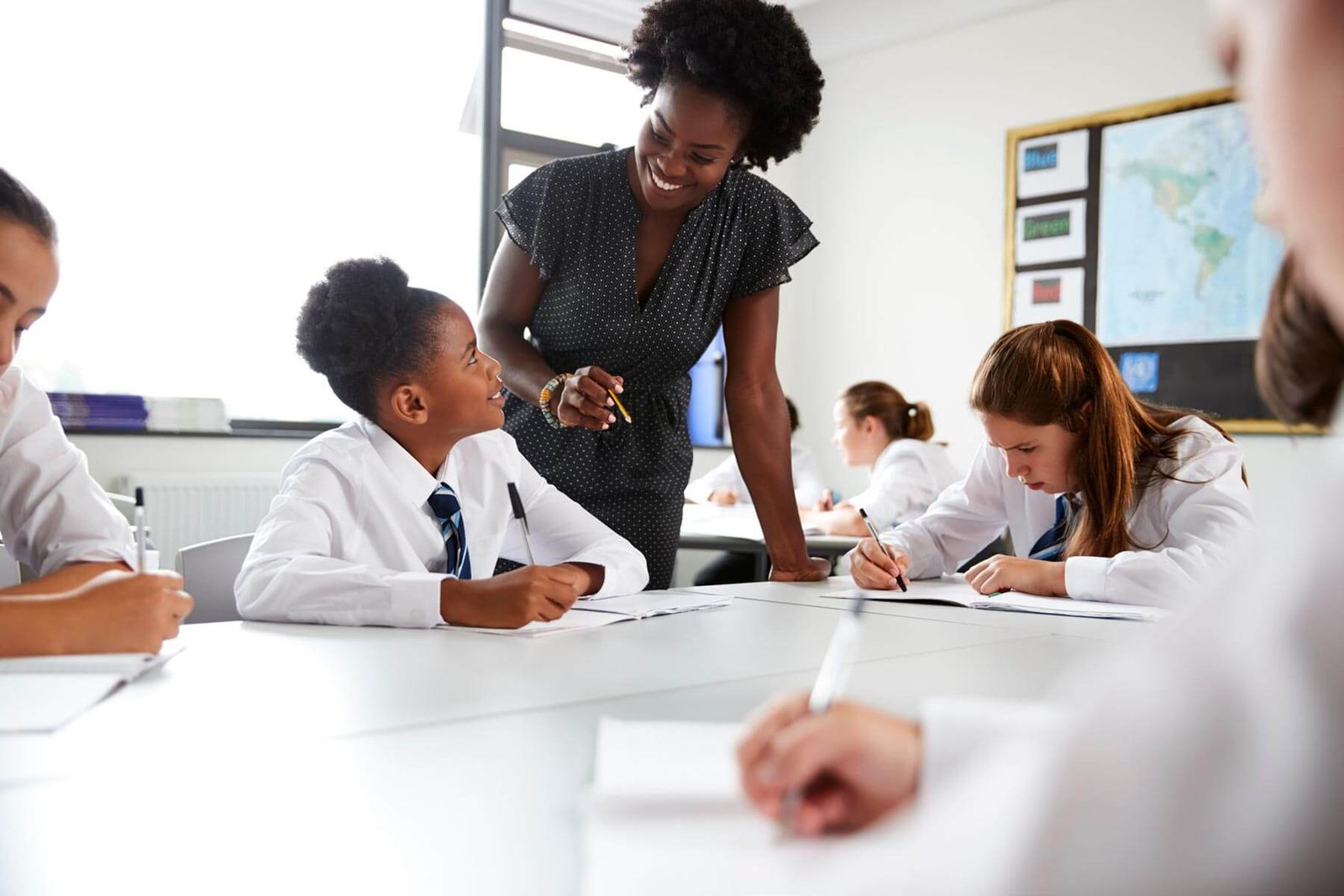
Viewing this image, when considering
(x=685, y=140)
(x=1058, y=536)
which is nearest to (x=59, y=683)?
(x=685, y=140)

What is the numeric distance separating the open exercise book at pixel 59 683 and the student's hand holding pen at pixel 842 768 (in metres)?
0.55

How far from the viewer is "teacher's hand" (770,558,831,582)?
200 cm

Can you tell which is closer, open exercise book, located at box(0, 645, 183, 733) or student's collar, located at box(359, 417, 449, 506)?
open exercise book, located at box(0, 645, 183, 733)

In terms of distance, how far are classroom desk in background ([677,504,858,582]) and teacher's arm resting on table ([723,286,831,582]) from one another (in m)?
1.05

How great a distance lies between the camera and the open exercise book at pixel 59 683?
792 millimetres

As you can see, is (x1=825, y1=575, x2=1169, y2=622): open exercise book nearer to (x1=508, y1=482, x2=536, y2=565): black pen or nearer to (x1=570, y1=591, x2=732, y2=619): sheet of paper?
(x1=570, y1=591, x2=732, y2=619): sheet of paper

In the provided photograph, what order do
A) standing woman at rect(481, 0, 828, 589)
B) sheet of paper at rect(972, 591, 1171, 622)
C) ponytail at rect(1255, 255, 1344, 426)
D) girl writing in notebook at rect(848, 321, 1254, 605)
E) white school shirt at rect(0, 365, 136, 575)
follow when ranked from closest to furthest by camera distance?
1. ponytail at rect(1255, 255, 1344, 426)
2. white school shirt at rect(0, 365, 136, 575)
3. sheet of paper at rect(972, 591, 1171, 622)
4. girl writing in notebook at rect(848, 321, 1254, 605)
5. standing woman at rect(481, 0, 828, 589)

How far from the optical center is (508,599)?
4.29 feet

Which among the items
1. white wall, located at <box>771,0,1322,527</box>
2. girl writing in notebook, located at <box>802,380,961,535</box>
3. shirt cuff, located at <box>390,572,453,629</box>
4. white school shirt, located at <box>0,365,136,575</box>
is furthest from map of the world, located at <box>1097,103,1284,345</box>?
white school shirt, located at <box>0,365,136,575</box>

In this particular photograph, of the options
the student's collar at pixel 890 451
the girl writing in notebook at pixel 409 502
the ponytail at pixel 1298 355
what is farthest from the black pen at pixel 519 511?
the student's collar at pixel 890 451

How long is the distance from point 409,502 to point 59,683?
718mm

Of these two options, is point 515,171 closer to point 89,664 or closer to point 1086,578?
point 1086,578

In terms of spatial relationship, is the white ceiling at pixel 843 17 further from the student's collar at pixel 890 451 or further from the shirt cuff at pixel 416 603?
the shirt cuff at pixel 416 603

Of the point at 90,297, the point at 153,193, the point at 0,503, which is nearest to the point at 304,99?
the point at 153,193
